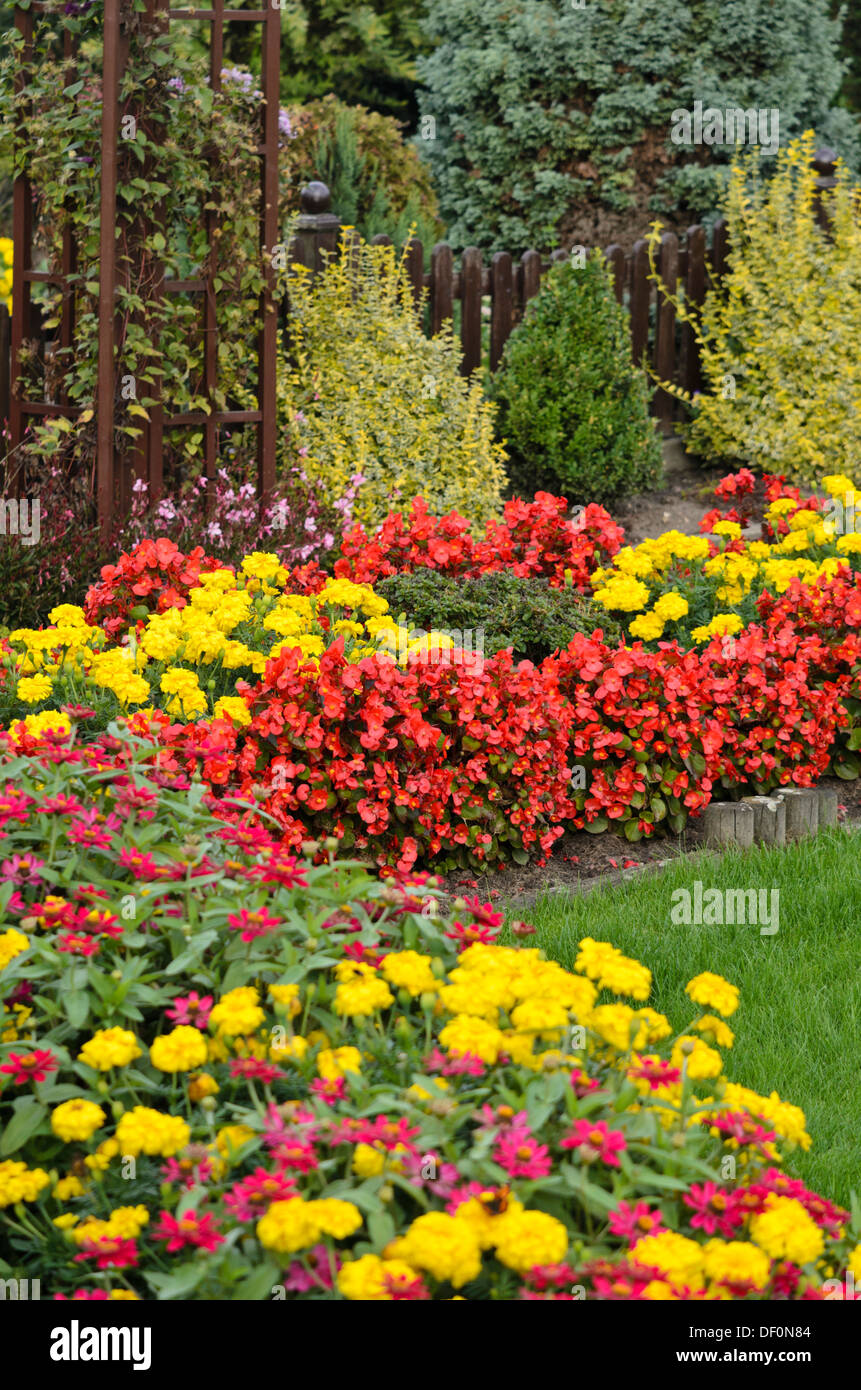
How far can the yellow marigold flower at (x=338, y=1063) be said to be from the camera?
1970mm

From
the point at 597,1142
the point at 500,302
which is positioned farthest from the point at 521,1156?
the point at 500,302

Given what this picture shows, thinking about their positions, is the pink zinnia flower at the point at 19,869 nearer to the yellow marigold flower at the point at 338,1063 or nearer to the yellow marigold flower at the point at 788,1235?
the yellow marigold flower at the point at 338,1063

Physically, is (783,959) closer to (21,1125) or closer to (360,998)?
(360,998)

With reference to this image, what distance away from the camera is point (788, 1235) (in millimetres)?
1812

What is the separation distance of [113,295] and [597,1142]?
15.2 feet

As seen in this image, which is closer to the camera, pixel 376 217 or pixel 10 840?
pixel 10 840

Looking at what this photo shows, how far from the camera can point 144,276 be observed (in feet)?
19.4

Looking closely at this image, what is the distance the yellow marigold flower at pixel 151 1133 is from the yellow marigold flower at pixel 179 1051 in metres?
0.08

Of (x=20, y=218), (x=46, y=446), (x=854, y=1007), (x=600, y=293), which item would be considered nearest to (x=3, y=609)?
(x=46, y=446)

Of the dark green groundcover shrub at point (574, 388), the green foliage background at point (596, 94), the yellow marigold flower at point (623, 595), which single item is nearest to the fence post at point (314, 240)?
the dark green groundcover shrub at point (574, 388)

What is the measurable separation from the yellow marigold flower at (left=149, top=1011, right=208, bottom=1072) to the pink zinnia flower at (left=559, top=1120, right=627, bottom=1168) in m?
0.50

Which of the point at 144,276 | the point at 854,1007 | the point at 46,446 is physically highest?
the point at 144,276
